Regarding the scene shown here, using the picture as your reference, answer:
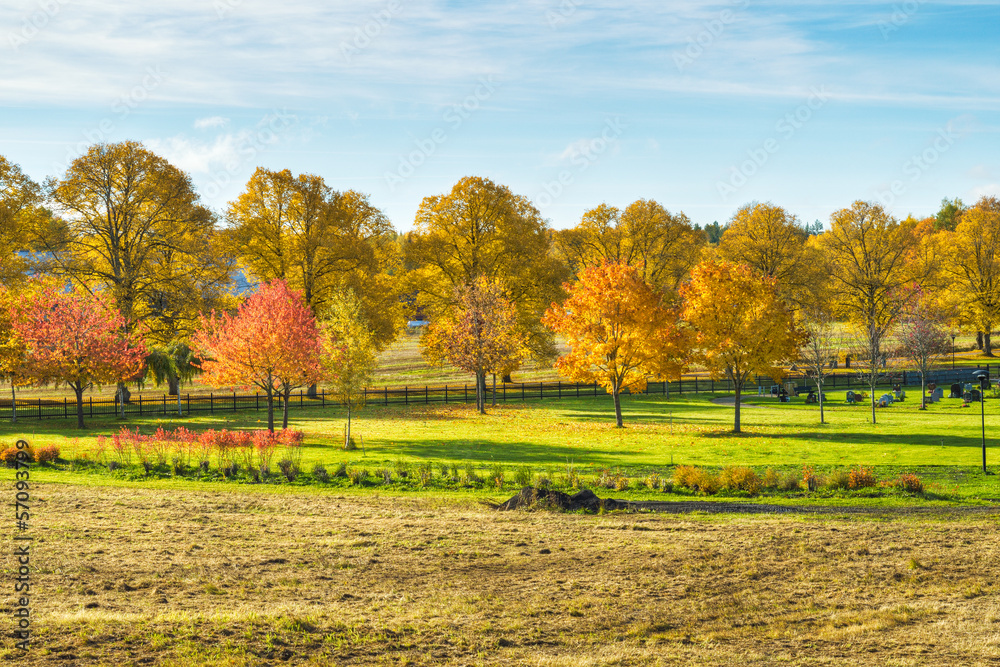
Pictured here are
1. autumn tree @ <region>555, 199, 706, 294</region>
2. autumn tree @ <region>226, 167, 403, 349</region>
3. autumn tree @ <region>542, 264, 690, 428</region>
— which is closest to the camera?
autumn tree @ <region>542, 264, 690, 428</region>

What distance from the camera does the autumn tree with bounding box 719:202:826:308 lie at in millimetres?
66062

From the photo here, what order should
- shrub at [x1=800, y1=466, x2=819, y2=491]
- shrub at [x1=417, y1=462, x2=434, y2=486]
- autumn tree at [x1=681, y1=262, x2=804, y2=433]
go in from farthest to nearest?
autumn tree at [x1=681, y1=262, x2=804, y2=433]
shrub at [x1=417, y1=462, x2=434, y2=486]
shrub at [x1=800, y1=466, x2=819, y2=491]

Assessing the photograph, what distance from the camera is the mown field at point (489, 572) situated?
416 inches

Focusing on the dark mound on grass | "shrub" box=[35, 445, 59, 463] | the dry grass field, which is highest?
"shrub" box=[35, 445, 59, 463]

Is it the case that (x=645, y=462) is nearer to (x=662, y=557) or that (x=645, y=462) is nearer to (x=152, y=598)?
(x=662, y=557)

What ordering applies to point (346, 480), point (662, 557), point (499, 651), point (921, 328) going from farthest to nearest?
point (921, 328)
point (346, 480)
point (662, 557)
point (499, 651)

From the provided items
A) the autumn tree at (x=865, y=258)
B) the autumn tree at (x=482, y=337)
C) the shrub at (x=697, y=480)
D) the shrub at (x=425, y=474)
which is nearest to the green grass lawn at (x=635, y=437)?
the shrub at (x=425, y=474)

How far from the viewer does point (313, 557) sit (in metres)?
14.8

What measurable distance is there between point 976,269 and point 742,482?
224ft

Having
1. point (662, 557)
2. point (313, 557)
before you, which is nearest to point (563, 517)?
point (662, 557)

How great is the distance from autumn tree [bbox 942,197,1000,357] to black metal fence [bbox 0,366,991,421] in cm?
1072

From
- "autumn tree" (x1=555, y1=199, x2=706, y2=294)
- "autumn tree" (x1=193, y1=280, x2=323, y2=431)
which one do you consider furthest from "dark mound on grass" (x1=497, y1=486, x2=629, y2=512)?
"autumn tree" (x1=555, y1=199, x2=706, y2=294)

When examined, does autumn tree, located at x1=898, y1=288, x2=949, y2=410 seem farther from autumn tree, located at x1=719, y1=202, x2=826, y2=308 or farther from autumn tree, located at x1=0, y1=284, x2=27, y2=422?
autumn tree, located at x1=0, y1=284, x2=27, y2=422

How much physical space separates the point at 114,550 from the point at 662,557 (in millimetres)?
10546
